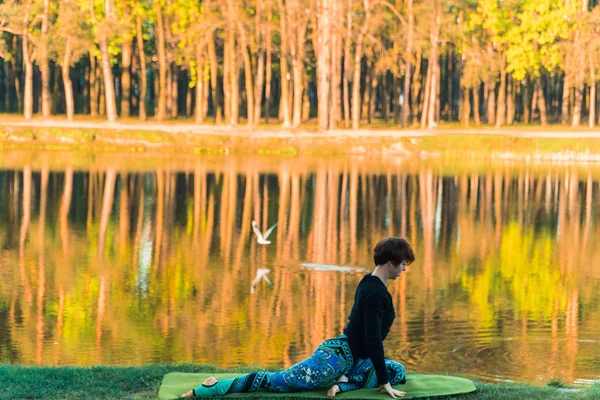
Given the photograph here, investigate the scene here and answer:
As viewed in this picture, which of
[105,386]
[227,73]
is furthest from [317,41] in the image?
[105,386]

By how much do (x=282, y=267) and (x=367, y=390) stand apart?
13.6 meters

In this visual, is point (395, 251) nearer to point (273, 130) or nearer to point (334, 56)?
point (273, 130)

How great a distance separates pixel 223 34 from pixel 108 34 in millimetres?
6174

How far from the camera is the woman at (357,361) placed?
9.61 m

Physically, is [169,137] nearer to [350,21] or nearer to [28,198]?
[350,21]

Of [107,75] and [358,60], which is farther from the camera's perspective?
[107,75]

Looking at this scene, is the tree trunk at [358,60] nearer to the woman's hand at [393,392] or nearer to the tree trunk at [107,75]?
the tree trunk at [107,75]

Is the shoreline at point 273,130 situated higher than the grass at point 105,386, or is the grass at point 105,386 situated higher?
the shoreline at point 273,130

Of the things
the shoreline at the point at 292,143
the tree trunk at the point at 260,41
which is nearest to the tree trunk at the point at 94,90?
the shoreline at the point at 292,143

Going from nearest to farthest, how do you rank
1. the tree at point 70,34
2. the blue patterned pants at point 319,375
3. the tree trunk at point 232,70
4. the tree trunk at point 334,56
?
1. the blue patterned pants at point 319,375
2. the tree trunk at point 334,56
3. the tree trunk at point 232,70
4. the tree at point 70,34

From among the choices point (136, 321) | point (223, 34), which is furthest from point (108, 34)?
point (136, 321)

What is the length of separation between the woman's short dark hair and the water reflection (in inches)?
204

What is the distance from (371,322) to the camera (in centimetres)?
968

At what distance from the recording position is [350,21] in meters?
63.0
